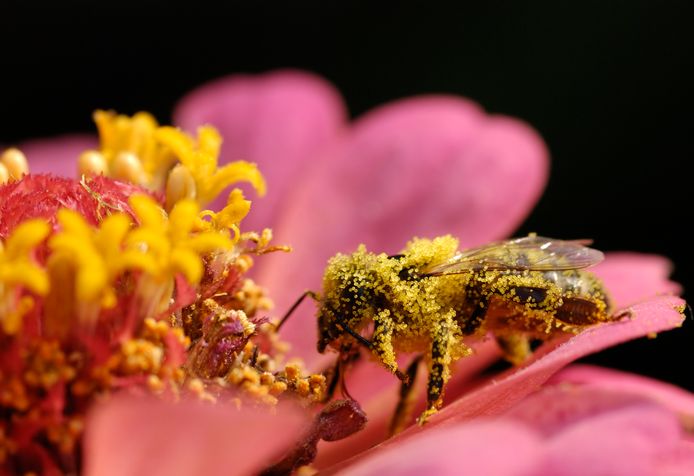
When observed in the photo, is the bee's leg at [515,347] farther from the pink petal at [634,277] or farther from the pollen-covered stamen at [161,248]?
the pollen-covered stamen at [161,248]

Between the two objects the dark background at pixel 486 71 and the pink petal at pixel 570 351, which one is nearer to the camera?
the pink petal at pixel 570 351

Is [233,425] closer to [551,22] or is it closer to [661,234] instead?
[661,234]

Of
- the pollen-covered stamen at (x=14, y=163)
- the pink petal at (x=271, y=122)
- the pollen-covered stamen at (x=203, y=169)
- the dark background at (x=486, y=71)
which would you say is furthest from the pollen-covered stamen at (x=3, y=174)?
the dark background at (x=486, y=71)

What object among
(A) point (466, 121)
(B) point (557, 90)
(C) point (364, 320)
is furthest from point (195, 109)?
(C) point (364, 320)

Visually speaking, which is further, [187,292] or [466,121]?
[466,121]

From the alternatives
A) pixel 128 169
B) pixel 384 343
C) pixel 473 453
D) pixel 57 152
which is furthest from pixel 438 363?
pixel 57 152

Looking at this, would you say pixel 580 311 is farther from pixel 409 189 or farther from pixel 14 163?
pixel 14 163

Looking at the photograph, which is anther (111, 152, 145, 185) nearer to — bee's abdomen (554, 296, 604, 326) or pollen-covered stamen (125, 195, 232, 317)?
pollen-covered stamen (125, 195, 232, 317)
